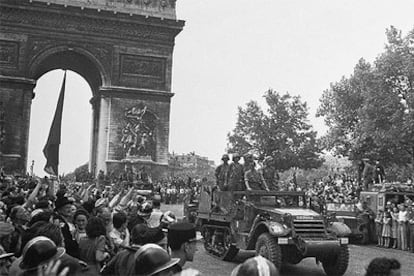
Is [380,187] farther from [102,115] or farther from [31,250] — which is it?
[102,115]

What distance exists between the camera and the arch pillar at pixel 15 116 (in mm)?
32438

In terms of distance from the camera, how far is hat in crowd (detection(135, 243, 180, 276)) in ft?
10.3

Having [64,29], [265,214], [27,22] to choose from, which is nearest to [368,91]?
[64,29]

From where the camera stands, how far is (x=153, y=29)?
35.5 metres

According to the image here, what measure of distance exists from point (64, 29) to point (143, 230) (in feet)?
103

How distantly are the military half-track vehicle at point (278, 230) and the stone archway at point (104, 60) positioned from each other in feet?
73.5

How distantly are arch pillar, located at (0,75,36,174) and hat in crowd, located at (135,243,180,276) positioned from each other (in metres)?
30.7

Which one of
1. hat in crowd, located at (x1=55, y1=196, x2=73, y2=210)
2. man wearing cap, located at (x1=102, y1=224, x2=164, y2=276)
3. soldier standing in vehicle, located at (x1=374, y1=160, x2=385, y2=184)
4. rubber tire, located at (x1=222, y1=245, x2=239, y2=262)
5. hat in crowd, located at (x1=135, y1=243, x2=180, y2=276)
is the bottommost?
rubber tire, located at (x1=222, y1=245, x2=239, y2=262)

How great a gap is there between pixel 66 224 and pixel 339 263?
19.7 ft

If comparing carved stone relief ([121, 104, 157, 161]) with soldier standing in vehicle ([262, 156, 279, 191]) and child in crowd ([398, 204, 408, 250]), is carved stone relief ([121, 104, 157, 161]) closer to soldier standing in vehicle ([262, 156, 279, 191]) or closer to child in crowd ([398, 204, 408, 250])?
child in crowd ([398, 204, 408, 250])

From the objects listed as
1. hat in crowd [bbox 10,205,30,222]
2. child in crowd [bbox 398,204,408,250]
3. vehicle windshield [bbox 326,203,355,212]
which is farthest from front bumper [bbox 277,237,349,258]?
vehicle windshield [bbox 326,203,355,212]

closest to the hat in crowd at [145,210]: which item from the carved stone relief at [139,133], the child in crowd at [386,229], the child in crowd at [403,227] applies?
the child in crowd at [403,227]

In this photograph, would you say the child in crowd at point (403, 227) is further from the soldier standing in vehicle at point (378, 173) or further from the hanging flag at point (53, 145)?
the hanging flag at point (53, 145)

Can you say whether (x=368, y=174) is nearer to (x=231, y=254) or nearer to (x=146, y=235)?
(x=231, y=254)
